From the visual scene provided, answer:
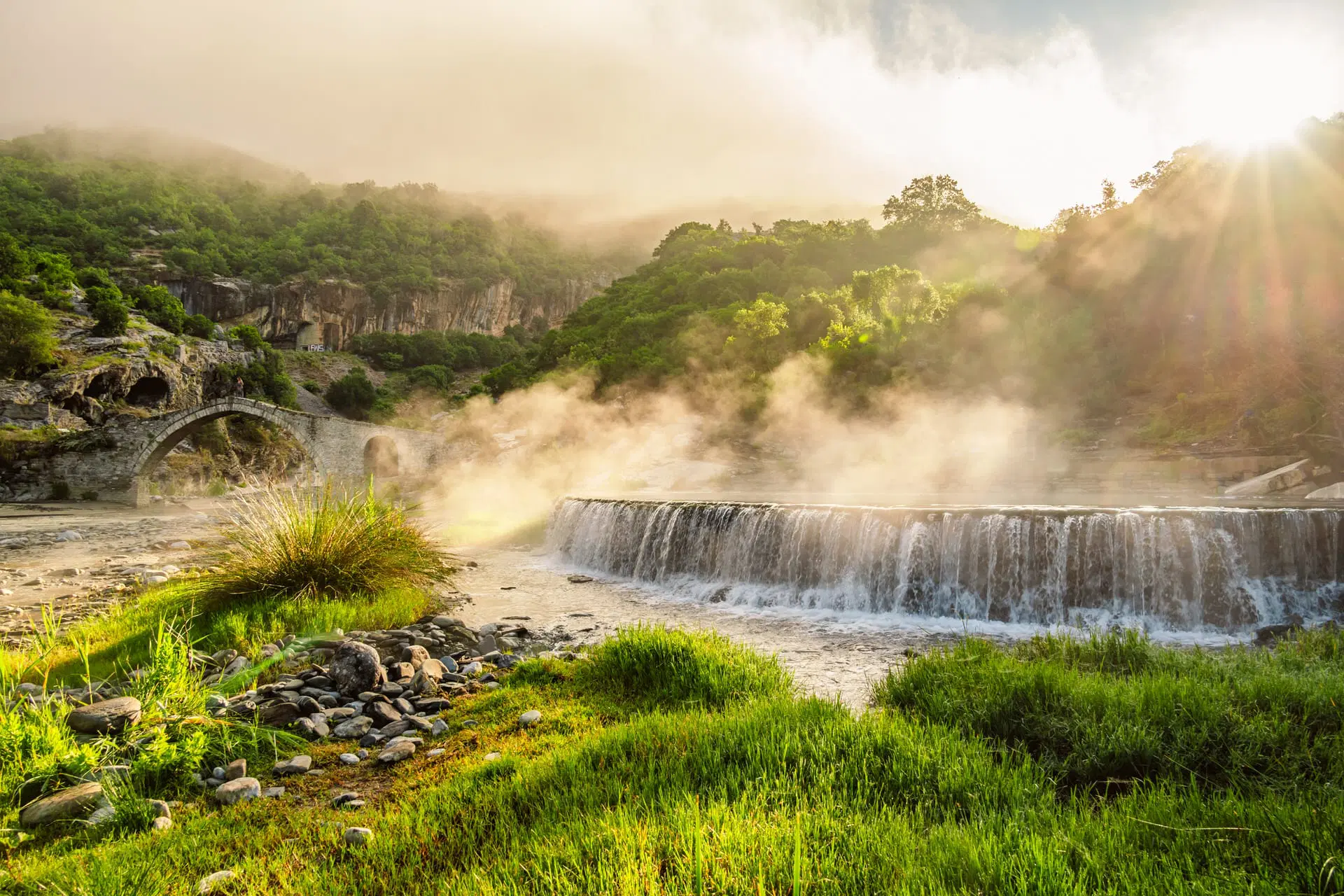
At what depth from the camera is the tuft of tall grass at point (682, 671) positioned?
13.9 ft

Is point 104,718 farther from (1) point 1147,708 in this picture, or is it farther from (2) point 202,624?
(1) point 1147,708

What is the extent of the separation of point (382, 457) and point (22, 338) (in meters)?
16.1

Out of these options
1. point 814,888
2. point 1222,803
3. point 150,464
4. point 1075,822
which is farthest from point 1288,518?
point 150,464

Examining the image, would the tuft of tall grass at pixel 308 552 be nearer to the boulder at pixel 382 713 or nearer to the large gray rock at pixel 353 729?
the boulder at pixel 382 713

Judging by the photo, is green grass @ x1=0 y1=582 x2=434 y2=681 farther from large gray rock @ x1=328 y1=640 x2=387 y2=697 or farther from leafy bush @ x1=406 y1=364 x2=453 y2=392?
leafy bush @ x1=406 y1=364 x2=453 y2=392

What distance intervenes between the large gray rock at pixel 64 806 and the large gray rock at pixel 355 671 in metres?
1.70

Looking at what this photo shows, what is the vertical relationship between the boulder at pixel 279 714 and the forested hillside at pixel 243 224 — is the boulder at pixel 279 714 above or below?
below

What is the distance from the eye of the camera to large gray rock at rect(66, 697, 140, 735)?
3375 mm

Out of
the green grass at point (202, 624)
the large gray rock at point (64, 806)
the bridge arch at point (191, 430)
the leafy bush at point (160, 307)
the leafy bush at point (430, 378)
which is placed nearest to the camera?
the large gray rock at point (64, 806)

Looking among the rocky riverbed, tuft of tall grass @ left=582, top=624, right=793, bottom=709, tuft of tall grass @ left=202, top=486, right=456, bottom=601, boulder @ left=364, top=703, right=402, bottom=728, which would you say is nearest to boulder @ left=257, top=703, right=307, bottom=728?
boulder @ left=364, top=703, right=402, bottom=728

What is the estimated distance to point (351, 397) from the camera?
5391 centimetres

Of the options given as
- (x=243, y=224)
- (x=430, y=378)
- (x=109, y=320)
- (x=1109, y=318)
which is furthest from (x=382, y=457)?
(x=243, y=224)

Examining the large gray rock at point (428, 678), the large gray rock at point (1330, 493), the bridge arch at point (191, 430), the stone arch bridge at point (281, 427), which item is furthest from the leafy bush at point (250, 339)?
the large gray rock at point (1330, 493)

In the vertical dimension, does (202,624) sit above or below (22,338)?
below
